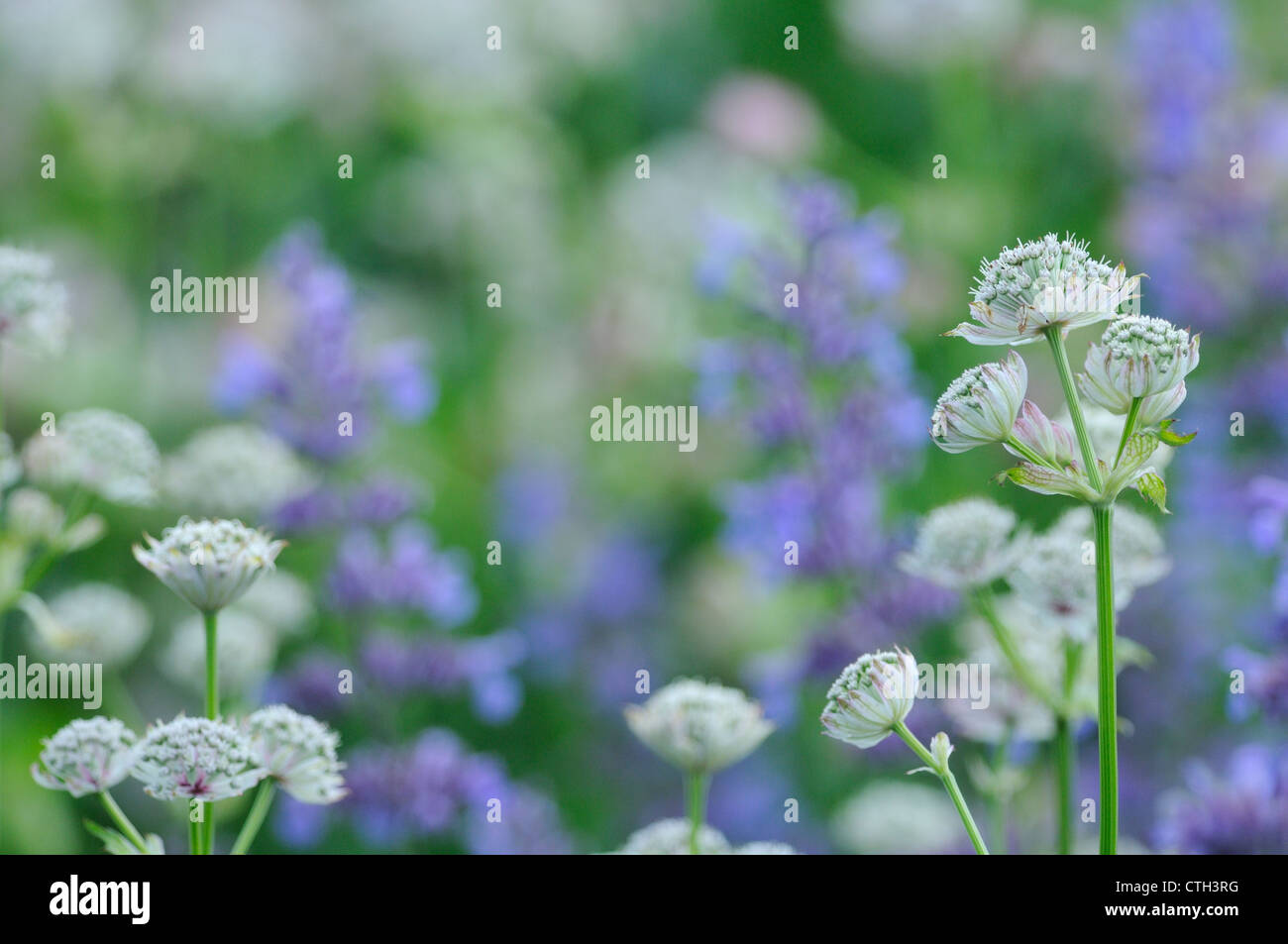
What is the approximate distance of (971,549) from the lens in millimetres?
979

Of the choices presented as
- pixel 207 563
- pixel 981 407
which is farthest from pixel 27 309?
pixel 981 407

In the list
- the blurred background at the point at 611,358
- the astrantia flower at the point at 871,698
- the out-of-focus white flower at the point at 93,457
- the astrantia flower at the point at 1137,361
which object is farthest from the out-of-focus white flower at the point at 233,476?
the astrantia flower at the point at 1137,361

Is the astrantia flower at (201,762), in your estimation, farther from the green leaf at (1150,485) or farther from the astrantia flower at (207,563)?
the green leaf at (1150,485)

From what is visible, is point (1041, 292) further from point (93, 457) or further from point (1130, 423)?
point (93, 457)

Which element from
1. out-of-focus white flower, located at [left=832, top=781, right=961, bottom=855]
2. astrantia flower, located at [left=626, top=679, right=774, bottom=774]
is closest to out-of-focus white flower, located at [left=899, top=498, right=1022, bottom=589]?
astrantia flower, located at [left=626, top=679, right=774, bottom=774]

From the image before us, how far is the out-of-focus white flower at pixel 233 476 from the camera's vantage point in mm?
1373

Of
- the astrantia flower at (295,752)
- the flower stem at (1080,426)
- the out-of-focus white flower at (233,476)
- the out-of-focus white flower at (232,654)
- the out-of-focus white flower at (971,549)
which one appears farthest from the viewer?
the out-of-focus white flower at (233,476)

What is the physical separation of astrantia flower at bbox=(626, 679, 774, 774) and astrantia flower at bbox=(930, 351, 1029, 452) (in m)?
0.25

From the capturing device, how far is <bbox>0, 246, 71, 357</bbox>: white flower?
3.20 feet

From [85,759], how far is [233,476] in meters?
0.62

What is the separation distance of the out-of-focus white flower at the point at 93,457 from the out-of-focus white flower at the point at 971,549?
604 millimetres

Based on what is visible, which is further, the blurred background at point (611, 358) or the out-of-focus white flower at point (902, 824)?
the blurred background at point (611, 358)
